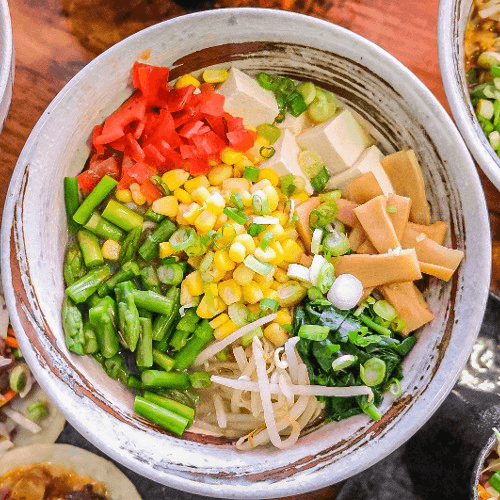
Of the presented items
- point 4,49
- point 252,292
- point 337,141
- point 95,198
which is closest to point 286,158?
point 337,141

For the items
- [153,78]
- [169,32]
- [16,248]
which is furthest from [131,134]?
[16,248]

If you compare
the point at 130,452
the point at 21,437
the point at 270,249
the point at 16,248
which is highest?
the point at 270,249

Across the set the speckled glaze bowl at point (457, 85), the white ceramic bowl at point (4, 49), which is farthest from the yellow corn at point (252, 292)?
the white ceramic bowl at point (4, 49)

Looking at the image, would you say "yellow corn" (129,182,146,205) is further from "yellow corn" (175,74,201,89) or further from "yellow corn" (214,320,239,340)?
"yellow corn" (214,320,239,340)

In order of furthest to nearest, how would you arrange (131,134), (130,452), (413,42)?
(413,42), (131,134), (130,452)

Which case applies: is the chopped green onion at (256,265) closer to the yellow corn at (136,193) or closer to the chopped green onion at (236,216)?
the chopped green onion at (236,216)

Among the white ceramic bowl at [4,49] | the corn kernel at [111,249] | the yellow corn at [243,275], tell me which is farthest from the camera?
the corn kernel at [111,249]

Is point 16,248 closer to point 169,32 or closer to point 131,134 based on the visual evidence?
point 131,134
